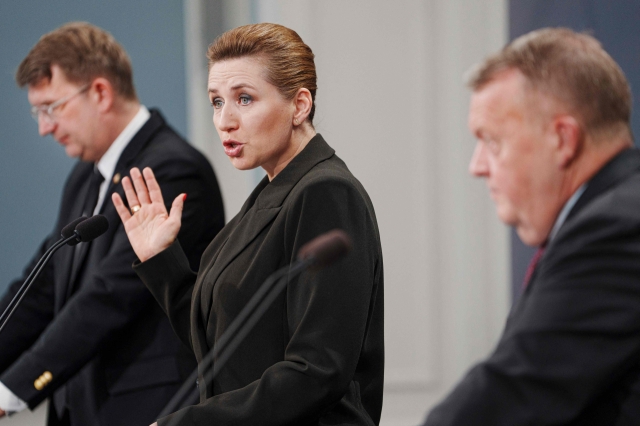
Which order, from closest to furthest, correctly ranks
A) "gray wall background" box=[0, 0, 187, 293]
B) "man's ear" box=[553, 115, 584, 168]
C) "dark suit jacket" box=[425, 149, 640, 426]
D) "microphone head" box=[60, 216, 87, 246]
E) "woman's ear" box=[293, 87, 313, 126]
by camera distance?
1. "dark suit jacket" box=[425, 149, 640, 426]
2. "man's ear" box=[553, 115, 584, 168]
3. "woman's ear" box=[293, 87, 313, 126]
4. "microphone head" box=[60, 216, 87, 246]
5. "gray wall background" box=[0, 0, 187, 293]

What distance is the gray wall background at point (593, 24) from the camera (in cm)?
302

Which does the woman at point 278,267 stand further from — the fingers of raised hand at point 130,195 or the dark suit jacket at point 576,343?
the dark suit jacket at point 576,343

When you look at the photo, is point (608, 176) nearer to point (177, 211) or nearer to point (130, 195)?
point (177, 211)

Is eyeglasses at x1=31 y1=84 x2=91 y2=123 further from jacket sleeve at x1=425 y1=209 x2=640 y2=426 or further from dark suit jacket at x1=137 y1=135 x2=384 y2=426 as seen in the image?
jacket sleeve at x1=425 y1=209 x2=640 y2=426

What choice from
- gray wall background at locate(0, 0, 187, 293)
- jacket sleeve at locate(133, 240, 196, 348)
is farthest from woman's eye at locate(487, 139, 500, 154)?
gray wall background at locate(0, 0, 187, 293)

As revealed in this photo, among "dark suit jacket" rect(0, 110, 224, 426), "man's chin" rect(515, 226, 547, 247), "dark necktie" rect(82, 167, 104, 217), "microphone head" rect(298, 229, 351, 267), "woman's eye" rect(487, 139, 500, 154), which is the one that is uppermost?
Result: "woman's eye" rect(487, 139, 500, 154)

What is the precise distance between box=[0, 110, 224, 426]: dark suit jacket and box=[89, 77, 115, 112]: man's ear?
0.22 meters

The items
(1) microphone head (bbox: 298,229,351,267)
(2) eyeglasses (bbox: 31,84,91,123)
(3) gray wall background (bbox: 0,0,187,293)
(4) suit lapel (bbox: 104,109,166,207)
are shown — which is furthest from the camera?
(3) gray wall background (bbox: 0,0,187,293)

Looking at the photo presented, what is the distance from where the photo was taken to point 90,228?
1.84 metres

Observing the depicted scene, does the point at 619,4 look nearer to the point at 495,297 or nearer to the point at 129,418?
the point at 495,297

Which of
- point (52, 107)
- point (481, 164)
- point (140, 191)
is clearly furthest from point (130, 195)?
point (481, 164)

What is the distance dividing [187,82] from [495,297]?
5.68 ft

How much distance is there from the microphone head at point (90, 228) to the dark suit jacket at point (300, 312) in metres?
0.28

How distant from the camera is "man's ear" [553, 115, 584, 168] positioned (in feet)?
3.66
